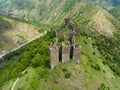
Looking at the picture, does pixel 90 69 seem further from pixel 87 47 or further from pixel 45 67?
pixel 87 47

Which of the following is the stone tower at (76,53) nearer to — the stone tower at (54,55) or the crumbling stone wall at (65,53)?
the crumbling stone wall at (65,53)

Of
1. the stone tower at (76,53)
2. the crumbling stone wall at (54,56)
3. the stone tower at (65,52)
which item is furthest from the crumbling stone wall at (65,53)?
the crumbling stone wall at (54,56)

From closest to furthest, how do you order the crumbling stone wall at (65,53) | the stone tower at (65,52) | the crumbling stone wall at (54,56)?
the crumbling stone wall at (54,56) → the stone tower at (65,52) → the crumbling stone wall at (65,53)

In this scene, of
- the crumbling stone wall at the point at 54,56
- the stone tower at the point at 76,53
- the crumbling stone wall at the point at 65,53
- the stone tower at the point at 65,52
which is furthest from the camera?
the stone tower at the point at 76,53

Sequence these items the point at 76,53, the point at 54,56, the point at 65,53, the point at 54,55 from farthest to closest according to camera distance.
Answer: the point at 76,53 < the point at 65,53 < the point at 54,56 < the point at 54,55

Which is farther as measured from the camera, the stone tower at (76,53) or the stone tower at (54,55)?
the stone tower at (76,53)

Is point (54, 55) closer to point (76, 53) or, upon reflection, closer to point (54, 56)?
point (54, 56)

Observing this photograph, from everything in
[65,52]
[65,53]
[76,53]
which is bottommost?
[76,53]

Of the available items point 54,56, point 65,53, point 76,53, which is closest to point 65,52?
point 65,53

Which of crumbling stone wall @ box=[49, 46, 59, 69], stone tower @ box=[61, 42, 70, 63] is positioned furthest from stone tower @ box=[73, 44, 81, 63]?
crumbling stone wall @ box=[49, 46, 59, 69]
